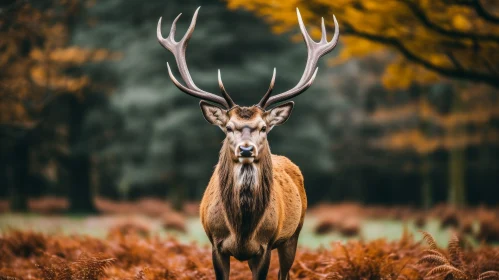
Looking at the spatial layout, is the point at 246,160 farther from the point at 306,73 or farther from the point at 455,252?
the point at 455,252

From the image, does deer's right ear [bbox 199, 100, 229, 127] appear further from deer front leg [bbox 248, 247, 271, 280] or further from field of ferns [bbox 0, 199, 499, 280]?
field of ferns [bbox 0, 199, 499, 280]

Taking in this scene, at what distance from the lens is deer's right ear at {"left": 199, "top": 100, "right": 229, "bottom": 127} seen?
4352 mm

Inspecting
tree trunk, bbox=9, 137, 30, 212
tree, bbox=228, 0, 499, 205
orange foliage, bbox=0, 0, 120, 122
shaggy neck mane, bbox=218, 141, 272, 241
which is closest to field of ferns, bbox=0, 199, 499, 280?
shaggy neck mane, bbox=218, 141, 272, 241

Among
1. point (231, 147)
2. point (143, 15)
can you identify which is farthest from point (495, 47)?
point (143, 15)

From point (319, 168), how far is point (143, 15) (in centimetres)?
727

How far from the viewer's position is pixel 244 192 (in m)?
4.18

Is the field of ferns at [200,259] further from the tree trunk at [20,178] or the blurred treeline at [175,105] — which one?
the tree trunk at [20,178]

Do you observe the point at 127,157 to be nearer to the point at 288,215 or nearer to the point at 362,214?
the point at 362,214

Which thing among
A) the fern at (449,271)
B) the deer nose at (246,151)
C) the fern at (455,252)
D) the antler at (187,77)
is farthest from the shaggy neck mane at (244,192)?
the fern at (455,252)

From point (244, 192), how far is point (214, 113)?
718 mm

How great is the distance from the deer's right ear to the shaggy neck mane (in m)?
0.21

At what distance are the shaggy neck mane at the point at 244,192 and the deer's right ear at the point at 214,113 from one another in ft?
0.68

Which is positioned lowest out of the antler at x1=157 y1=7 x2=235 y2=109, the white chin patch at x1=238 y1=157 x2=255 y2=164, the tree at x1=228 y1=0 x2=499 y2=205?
the white chin patch at x1=238 y1=157 x2=255 y2=164

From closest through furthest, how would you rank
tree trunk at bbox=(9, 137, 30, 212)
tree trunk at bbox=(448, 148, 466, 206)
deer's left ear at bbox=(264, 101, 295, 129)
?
1. deer's left ear at bbox=(264, 101, 295, 129)
2. tree trunk at bbox=(448, 148, 466, 206)
3. tree trunk at bbox=(9, 137, 30, 212)
